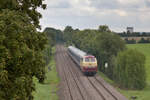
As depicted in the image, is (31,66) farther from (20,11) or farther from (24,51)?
(20,11)

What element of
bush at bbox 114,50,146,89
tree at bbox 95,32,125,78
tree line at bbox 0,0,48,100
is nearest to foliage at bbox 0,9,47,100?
tree line at bbox 0,0,48,100

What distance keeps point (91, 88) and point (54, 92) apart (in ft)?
15.4

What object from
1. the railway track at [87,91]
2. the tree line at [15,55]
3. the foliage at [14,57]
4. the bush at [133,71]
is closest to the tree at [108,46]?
the bush at [133,71]

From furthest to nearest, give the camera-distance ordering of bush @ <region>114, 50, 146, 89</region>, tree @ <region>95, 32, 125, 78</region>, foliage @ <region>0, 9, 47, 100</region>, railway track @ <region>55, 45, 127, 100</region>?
tree @ <region>95, 32, 125, 78</region>, bush @ <region>114, 50, 146, 89</region>, railway track @ <region>55, 45, 127, 100</region>, foliage @ <region>0, 9, 47, 100</region>

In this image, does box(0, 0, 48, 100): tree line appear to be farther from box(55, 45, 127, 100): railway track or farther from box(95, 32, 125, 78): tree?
box(95, 32, 125, 78): tree

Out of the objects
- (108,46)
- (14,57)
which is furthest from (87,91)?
(108,46)

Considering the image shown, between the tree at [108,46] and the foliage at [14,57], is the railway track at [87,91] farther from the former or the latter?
the tree at [108,46]

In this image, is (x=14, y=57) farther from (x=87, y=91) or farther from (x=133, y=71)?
(x=133, y=71)

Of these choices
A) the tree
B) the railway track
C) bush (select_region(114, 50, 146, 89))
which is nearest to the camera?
the railway track

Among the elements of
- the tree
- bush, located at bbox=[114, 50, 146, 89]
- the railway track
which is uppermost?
the tree

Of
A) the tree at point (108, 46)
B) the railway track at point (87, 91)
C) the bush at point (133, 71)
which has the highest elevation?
the tree at point (108, 46)

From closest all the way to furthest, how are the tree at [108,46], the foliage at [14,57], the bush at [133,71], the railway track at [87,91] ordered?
the foliage at [14,57] → the railway track at [87,91] → the bush at [133,71] → the tree at [108,46]

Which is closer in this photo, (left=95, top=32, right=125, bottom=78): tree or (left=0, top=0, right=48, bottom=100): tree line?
(left=0, top=0, right=48, bottom=100): tree line

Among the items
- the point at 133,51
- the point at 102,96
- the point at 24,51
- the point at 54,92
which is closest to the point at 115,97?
the point at 102,96
